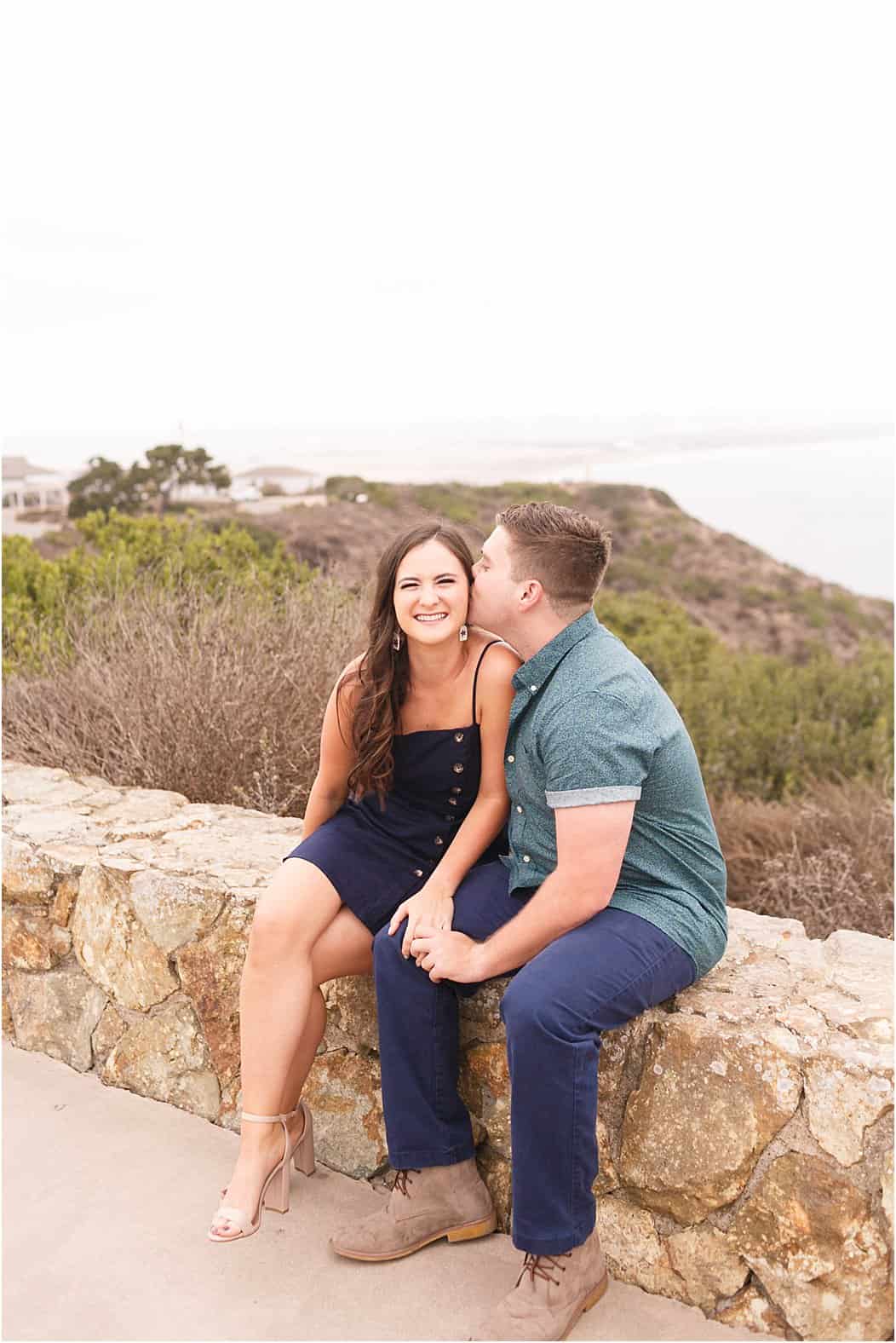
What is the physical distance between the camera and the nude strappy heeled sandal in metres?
2.39

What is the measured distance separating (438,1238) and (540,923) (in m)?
0.74

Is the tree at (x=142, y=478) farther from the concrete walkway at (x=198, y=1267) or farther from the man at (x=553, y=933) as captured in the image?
the man at (x=553, y=933)

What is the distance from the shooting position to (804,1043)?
2168 millimetres

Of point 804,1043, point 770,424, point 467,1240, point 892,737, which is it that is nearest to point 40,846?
point 467,1240

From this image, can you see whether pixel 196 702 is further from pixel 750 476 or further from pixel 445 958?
pixel 750 476

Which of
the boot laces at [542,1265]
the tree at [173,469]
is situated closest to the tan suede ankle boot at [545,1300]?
the boot laces at [542,1265]

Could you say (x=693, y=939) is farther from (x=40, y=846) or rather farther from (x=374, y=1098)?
(x=40, y=846)

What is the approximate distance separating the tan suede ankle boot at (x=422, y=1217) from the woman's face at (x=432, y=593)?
1120mm

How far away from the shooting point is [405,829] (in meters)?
2.71

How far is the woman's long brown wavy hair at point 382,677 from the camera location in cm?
261

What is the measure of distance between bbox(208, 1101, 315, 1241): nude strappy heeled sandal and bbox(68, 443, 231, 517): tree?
16663 millimetres

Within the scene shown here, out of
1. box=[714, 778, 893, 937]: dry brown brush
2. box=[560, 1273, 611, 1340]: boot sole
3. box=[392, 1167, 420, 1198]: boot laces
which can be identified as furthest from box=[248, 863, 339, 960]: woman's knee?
box=[714, 778, 893, 937]: dry brown brush

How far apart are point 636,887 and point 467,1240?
0.82 meters

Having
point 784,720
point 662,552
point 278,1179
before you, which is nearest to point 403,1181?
point 278,1179
